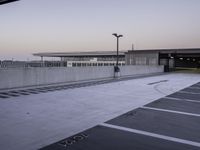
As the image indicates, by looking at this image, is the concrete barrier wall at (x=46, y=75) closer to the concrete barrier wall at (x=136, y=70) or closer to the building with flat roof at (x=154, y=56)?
the concrete barrier wall at (x=136, y=70)

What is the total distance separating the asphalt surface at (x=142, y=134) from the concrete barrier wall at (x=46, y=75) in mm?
9094

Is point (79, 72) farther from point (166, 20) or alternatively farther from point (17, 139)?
point (166, 20)

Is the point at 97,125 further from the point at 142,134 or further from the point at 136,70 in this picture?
the point at 136,70

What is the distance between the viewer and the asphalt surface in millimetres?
5113

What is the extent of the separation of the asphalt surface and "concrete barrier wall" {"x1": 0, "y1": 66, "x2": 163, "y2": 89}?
9.09 m

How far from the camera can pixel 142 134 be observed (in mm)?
5965

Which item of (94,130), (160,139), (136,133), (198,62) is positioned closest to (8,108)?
(94,130)

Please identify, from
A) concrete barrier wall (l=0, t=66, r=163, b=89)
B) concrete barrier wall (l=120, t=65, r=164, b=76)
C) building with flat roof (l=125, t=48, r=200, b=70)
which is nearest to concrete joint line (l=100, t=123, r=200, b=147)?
concrete barrier wall (l=0, t=66, r=163, b=89)

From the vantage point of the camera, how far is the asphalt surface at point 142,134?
5113mm

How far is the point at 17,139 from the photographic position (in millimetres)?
5387

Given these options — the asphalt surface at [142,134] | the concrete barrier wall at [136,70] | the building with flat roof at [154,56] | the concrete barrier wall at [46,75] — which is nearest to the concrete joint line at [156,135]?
the asphalt surface at [142,134]

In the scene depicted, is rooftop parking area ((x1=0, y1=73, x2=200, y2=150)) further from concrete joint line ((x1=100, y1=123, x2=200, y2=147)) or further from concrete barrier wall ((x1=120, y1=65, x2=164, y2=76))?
concrete barrier wall ((x1=120, y1=65, x2=164, y2=76))

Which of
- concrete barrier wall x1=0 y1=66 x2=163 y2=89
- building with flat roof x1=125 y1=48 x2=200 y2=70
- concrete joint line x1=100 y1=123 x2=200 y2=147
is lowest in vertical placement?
concrete joint line x1=100 y1=123 x2=200 y2=147

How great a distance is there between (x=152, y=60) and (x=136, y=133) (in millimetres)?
38182
